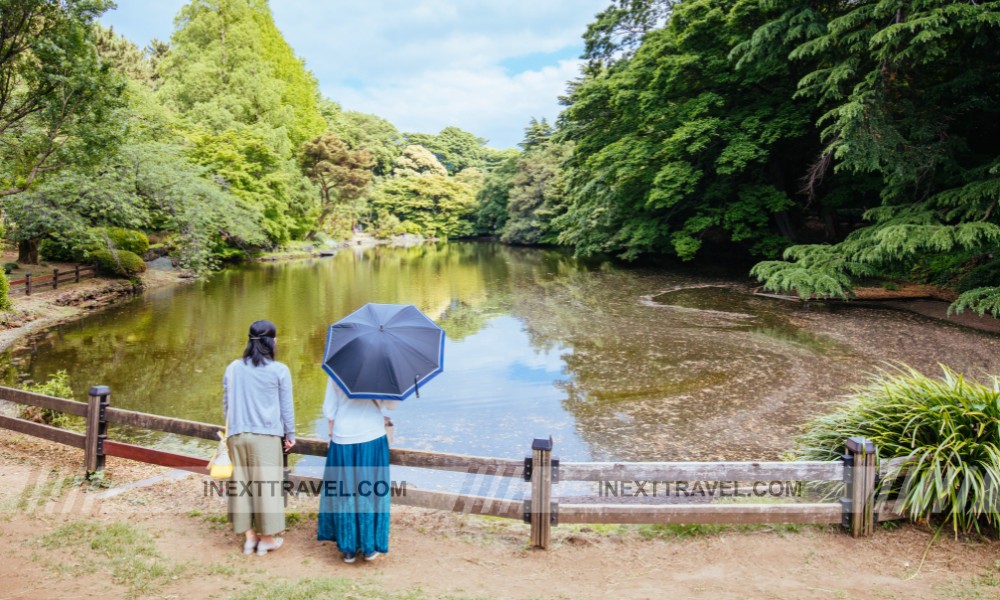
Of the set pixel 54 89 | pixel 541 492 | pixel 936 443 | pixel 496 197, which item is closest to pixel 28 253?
pixel 54 89

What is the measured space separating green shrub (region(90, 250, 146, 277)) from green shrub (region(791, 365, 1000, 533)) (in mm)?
20124

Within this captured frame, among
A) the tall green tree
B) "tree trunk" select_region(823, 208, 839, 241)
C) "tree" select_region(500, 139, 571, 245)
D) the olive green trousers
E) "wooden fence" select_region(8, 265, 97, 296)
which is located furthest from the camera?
"tree" select_region(500, 139, 571, 245)

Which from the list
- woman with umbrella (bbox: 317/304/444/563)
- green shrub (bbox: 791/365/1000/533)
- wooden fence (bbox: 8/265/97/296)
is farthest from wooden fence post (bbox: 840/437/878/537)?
wooden fence (bbox: 8/265/97/296)

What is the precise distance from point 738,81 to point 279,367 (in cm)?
2036

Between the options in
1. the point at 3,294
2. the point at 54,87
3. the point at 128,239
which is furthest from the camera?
the point at 128,239

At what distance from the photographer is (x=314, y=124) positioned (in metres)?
45.2

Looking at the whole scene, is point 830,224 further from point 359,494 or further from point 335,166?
point 335,166

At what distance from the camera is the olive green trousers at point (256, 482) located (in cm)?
336

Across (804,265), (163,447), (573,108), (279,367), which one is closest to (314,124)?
(573,108)

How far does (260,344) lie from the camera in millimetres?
3244

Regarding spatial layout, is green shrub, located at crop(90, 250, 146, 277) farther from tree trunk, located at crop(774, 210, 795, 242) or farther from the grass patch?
tree trunk, located at crop(774, 210, 795, 242)

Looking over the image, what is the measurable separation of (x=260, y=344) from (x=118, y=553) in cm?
158

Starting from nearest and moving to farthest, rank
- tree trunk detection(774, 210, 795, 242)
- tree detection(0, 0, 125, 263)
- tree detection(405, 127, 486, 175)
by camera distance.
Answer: tree detection(0, 0, 125, 263), tree trunk detection(774, 210, 795, 242), tree detection(405, 127, 486, 175)

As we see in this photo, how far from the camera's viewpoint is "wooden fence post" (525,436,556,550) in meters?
3.53
